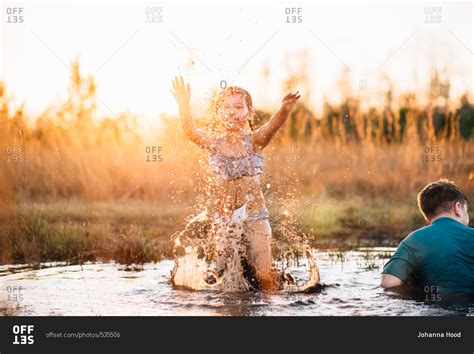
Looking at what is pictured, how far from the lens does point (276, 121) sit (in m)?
6.41

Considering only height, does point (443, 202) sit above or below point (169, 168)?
below

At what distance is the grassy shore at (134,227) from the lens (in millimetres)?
7855

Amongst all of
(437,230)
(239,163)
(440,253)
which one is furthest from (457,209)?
(239,163)

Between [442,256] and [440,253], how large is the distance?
28 mm

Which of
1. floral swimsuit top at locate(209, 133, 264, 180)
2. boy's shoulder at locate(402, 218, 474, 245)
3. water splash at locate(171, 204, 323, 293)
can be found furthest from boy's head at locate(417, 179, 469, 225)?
floral swimsuit top at locate(209, 133, 264, 180)

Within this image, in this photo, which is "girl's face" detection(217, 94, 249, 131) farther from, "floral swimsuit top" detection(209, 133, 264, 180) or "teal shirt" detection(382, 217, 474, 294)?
"teal shirt" detection(382, 217, 474, 294)

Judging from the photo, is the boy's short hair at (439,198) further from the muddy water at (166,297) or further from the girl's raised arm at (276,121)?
the girl's raised arm at (276,121)
